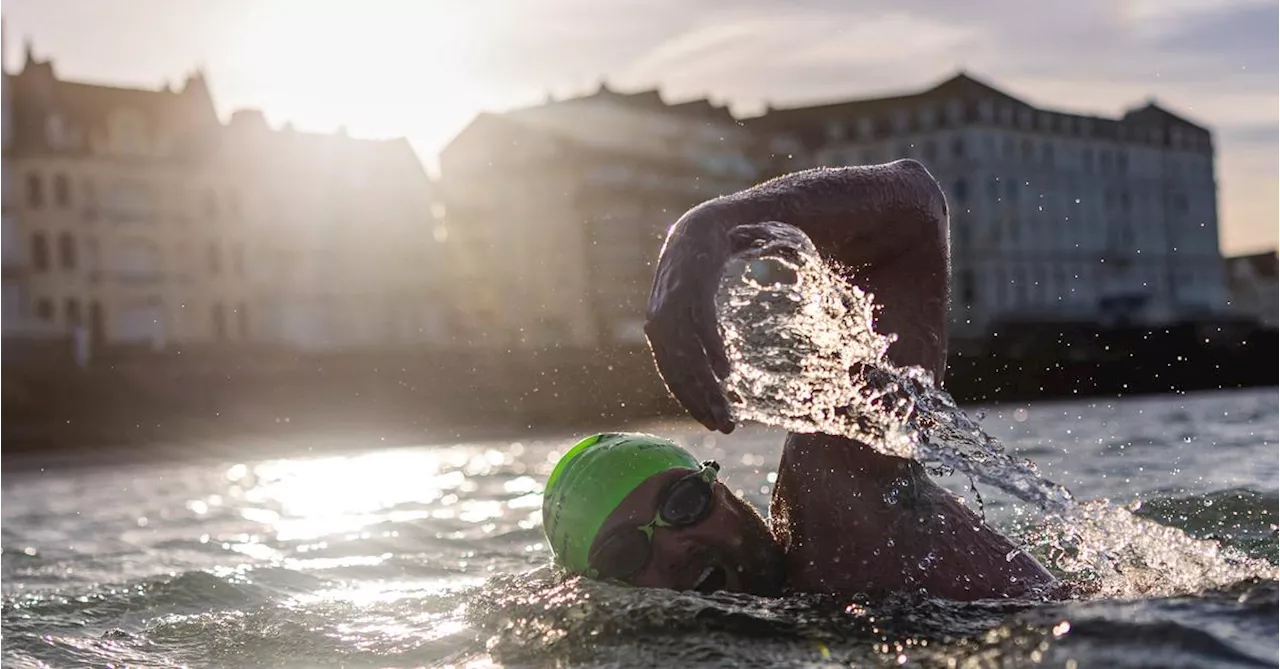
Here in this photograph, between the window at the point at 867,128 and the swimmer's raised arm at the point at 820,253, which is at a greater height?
the window at the point at 867,128

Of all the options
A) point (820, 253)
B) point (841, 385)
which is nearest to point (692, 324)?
point (820, 253)

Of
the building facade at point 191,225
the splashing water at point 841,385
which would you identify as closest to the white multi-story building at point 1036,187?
the building facade at point 191,225

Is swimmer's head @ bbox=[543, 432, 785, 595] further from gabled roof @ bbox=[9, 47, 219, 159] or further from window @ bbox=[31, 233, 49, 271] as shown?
gabled roof @ bbox=[9, 47, 219, 159]

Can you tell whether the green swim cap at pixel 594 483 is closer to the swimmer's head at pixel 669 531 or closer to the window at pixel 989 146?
the swimmer's head at pixel 669 531

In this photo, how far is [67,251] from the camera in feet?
184

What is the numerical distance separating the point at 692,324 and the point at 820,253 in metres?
0.98

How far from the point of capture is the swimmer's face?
15.0 ft

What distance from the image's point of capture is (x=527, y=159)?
2766 inches

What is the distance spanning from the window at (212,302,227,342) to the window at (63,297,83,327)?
18.0ft

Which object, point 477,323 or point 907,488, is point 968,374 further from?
point 907,488

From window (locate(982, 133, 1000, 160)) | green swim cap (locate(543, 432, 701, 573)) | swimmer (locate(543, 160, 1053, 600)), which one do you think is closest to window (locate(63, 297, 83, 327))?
window (locate(982, 133, 1000, 160))

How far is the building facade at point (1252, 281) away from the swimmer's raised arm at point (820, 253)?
99343 millimetres

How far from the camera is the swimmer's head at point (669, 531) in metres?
4.57

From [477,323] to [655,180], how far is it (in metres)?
11.8
